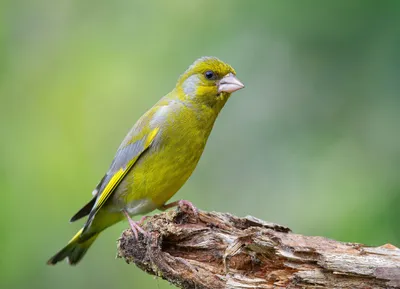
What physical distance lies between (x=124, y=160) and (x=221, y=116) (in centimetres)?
117

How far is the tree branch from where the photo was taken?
3.45 m

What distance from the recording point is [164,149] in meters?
4.69

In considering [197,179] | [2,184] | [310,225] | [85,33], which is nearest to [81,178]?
[2,184]

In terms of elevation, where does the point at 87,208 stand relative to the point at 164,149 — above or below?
below

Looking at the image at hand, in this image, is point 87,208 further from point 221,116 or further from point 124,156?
point 221,116

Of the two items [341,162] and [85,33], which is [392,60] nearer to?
[341,162]

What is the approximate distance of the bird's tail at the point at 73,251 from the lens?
5.25 meters

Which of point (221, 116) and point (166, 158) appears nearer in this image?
point (166, 158)

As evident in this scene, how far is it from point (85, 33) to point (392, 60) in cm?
376

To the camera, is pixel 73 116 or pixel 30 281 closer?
pixel 30 281

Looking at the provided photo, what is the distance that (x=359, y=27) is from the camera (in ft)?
15.0

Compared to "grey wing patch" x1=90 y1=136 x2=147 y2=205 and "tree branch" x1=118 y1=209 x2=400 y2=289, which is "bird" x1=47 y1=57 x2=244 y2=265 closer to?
"grey wing patch" x1=90 y1=136 x2=147 y2=205

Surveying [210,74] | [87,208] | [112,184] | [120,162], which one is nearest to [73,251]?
[87,208]

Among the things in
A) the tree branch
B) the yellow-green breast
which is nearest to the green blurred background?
the yellow-green breast
